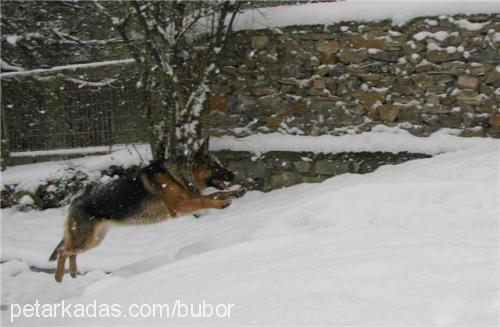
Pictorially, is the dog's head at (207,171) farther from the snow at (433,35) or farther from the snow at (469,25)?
the snow at (469,25)

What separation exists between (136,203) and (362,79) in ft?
11.0

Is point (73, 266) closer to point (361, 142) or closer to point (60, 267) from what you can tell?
point (60, 267)

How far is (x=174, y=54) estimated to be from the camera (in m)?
7.82

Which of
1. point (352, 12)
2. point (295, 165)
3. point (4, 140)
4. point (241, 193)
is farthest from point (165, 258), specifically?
point (4, 140)

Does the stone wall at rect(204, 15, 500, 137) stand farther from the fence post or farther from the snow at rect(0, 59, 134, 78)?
the fence post

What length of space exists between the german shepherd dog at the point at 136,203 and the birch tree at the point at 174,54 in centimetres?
145

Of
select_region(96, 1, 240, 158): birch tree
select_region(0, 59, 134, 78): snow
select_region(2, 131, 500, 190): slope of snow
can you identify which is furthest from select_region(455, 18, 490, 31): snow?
select_region(0, 59, 134, 78): snow

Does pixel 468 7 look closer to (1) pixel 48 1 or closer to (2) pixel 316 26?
(2) pixel 316 26

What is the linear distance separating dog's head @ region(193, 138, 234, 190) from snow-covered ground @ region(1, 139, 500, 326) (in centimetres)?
50

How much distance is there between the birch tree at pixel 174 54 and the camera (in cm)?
766

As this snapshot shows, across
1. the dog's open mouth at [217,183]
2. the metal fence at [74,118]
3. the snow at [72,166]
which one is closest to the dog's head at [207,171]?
the dog's open mouth at [217,183]

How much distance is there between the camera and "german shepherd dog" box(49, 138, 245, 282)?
20.8 ft

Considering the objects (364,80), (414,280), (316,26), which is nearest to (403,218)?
(414,280)

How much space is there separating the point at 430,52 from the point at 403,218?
335 centimetres
